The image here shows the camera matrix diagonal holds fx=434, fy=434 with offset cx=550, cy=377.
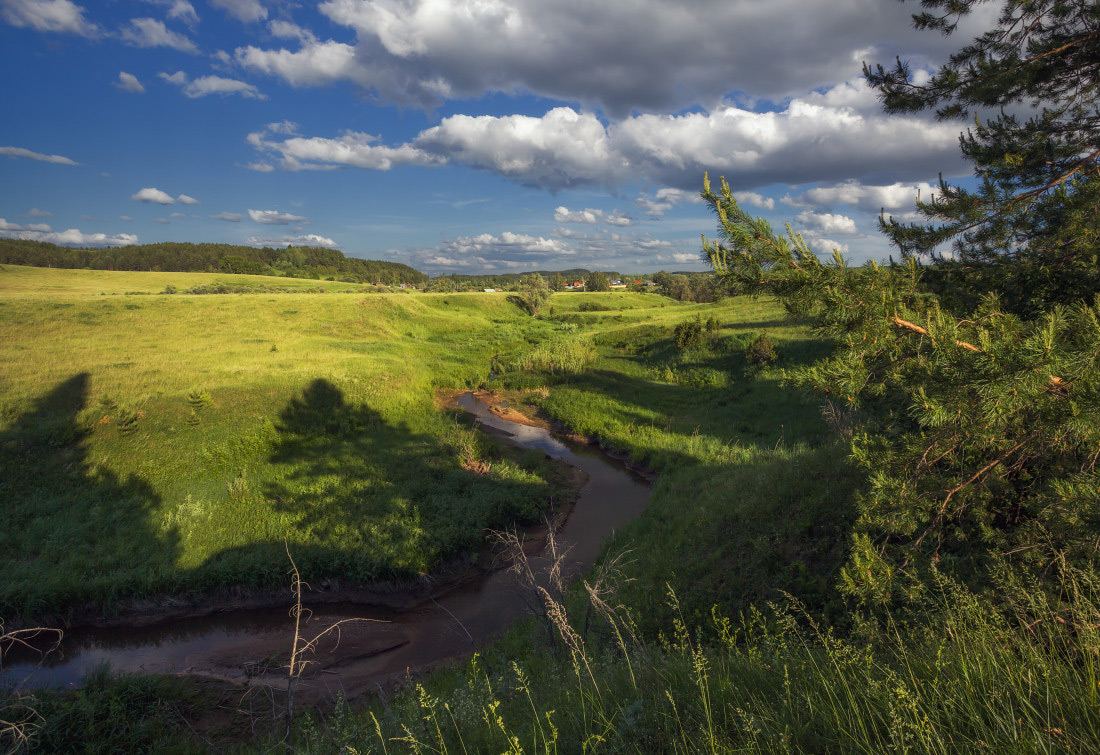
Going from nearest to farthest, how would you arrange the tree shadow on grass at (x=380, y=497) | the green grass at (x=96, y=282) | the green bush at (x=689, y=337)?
the tree shadow on grass at (x=380, y=497) < the green bush at (x=689, y=337) < the green grass at (x=96, y=282)

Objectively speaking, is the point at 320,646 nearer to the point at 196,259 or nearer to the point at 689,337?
the point at 689,337

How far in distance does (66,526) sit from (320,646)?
7.76 metres

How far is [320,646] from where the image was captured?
9078 mm

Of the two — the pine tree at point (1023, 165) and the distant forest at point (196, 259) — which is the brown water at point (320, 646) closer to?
the pine tree at point (1023, 165)

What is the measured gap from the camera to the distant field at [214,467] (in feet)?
33.7

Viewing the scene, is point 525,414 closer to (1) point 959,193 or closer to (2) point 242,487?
(2) point 242,487

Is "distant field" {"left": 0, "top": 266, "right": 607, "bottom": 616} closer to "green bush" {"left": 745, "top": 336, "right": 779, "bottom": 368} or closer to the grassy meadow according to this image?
the grassy meadow

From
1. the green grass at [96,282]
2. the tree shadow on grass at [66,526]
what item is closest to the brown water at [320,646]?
the tree shadow on grass at [66,526]

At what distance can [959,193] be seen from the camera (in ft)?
17.4

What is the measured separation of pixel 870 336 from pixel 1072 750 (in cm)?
254

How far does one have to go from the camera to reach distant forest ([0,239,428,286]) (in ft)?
255

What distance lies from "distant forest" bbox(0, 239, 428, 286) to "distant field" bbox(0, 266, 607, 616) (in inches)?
2952

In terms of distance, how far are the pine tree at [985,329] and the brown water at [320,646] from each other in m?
6.03

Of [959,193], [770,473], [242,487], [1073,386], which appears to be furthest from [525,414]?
[1073,386]
